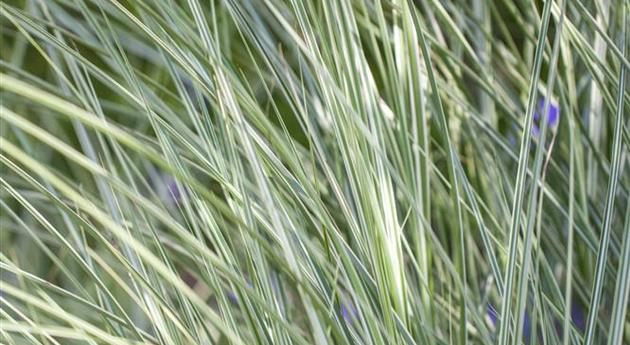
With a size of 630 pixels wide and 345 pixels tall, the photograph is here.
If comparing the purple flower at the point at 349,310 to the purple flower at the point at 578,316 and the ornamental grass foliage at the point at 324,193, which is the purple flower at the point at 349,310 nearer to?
the ornamental grass foliage at the point at 324,193

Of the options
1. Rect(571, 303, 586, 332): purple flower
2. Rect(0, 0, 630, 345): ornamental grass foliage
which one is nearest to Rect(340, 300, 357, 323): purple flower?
Rect(0, 0, 630, 345): ornamental grass foliage

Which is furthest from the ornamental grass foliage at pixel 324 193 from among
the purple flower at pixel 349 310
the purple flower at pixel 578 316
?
the purple flower at pixel 578 316

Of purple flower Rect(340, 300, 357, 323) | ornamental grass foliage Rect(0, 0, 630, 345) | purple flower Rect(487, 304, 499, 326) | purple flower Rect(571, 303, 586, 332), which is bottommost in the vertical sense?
purple flower Rect(571, 303, 586, 332)

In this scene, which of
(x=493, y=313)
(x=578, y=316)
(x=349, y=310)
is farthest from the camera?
(x=578, y=316)

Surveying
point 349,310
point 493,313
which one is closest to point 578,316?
point 493,313

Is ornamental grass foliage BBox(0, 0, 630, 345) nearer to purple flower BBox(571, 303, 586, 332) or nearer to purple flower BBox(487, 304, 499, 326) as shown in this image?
purple flower BBox(487, 304, 499, 326)

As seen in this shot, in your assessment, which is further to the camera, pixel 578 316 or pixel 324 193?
pixel 578 316

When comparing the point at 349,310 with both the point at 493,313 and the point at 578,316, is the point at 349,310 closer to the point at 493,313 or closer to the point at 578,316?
the point at 493,313

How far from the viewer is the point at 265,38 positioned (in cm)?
73

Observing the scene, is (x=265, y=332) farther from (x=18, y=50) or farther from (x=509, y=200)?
(x=18, y=50)

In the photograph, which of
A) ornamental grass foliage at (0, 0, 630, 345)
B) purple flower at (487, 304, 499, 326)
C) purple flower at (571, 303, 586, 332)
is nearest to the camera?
ornamental grass foliage at (0, 0, 630, 345)

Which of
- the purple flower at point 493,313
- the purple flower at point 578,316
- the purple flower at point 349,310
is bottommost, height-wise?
the purple flower at point 578,316

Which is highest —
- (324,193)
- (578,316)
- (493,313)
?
(324,193)

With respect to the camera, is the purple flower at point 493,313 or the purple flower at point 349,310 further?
the purple flower at point 493,313
